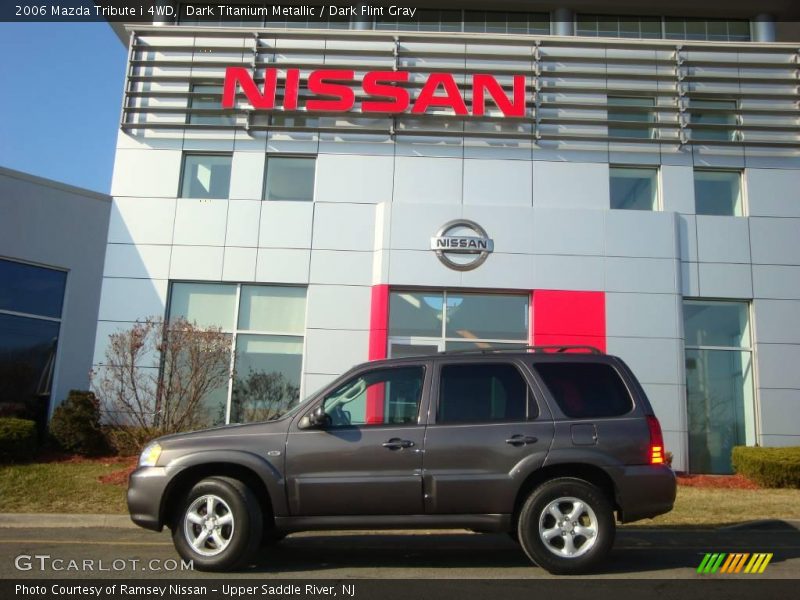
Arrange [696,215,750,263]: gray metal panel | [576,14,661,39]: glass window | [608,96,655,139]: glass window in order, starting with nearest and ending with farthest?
[696,215,750,263]: gray metal panel → [608,96,655,139]: glass window → [576,14,661,39]: glass window

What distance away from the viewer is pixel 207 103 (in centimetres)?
1647

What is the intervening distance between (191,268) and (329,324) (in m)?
3.25

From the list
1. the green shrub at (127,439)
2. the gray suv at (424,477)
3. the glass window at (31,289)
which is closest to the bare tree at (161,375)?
the green shrub at (127,439)

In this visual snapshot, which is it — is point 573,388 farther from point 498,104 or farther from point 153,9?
point 153,9

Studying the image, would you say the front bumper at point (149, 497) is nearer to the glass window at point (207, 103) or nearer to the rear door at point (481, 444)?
the rear door at point (481, 444)

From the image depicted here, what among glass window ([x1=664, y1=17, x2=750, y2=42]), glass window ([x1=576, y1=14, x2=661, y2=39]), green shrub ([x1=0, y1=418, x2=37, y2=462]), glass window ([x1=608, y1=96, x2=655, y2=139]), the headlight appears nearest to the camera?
the headlight

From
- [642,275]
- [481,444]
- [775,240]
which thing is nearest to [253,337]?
[642,275]

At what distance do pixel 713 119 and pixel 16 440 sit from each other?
1589 cm

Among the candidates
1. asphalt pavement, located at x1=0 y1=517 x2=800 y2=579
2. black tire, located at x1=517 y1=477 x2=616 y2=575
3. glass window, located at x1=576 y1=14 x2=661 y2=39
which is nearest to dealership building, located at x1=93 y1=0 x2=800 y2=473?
glass window, located at x1=576 y1=14 x2=661 y2=39

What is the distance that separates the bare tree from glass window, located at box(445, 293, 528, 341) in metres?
4.65

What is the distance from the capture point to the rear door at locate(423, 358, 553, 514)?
5953mm

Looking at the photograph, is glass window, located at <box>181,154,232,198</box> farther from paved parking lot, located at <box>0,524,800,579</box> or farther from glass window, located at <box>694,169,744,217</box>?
glass window, located at <box>694,169,744,217</box>
